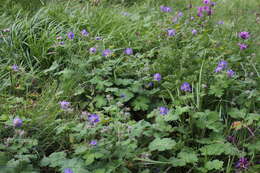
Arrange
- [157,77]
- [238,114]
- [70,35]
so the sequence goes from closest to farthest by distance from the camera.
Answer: [238,114] → [157,77] → [70,35]

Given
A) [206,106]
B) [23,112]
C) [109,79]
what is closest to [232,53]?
[206,106]

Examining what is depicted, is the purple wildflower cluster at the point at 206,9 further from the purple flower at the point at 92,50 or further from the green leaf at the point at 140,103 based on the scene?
the green leaf at the point at 140,103

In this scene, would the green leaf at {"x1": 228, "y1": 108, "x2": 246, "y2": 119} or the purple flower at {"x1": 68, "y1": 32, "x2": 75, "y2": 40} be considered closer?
the green leaf at {"x1": 228, "y1": 108, "x2": 246, "y2": 119}

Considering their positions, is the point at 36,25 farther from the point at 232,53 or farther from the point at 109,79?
the point at 232,53

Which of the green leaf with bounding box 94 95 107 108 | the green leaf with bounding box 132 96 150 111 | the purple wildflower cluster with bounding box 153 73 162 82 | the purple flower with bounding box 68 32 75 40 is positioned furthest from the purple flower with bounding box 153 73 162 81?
the purple flower with bounding box 68 32 75 40

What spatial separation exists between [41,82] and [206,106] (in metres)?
1.21

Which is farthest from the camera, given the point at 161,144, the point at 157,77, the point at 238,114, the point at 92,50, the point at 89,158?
the point at 92,50

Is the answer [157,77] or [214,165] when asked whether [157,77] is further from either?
[214,165]

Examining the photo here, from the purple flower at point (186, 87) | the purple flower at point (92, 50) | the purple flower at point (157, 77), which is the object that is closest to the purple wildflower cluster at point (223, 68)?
the purple flower at point (186, 87)

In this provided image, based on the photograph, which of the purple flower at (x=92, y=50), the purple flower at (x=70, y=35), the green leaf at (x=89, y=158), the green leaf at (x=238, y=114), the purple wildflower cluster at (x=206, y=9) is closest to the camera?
the green leaf at (x=89, y=158)

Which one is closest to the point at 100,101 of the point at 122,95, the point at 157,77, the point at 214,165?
the point at 122,95

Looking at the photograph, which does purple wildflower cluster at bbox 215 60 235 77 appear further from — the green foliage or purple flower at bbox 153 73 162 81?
purple flower at bbox 153 73 162 81

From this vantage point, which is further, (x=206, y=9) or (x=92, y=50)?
(x=206, y=9)

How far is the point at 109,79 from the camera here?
7.14 feet
